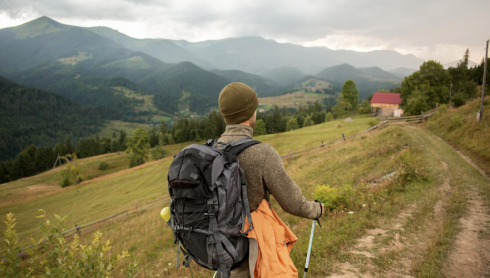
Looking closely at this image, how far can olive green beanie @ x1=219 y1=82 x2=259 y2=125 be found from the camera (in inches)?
91.3

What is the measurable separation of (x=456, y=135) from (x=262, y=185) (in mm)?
22276

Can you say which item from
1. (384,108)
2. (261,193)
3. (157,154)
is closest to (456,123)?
(261,193)

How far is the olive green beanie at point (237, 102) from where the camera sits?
2.32 metres

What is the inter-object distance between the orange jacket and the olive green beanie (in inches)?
35.0

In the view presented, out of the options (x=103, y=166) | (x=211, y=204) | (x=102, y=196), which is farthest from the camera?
(x=103, y=166)

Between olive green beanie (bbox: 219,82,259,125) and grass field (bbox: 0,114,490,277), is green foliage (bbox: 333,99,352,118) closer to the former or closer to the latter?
grass field (bbox: 0,114,490,277)

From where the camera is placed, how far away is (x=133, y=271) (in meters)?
3.37

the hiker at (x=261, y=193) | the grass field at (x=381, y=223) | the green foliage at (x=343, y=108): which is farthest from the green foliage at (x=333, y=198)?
the green foliage at (x=343, y=108)

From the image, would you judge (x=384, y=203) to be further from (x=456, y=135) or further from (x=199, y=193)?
(x=456, y=135)

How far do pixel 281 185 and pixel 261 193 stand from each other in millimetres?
205

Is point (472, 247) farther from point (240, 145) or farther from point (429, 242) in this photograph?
point (240, 145)

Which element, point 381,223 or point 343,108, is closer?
point 381,223

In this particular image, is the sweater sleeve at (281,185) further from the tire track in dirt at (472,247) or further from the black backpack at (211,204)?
the tire track in dirt at (472,247)

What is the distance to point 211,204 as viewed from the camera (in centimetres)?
196
